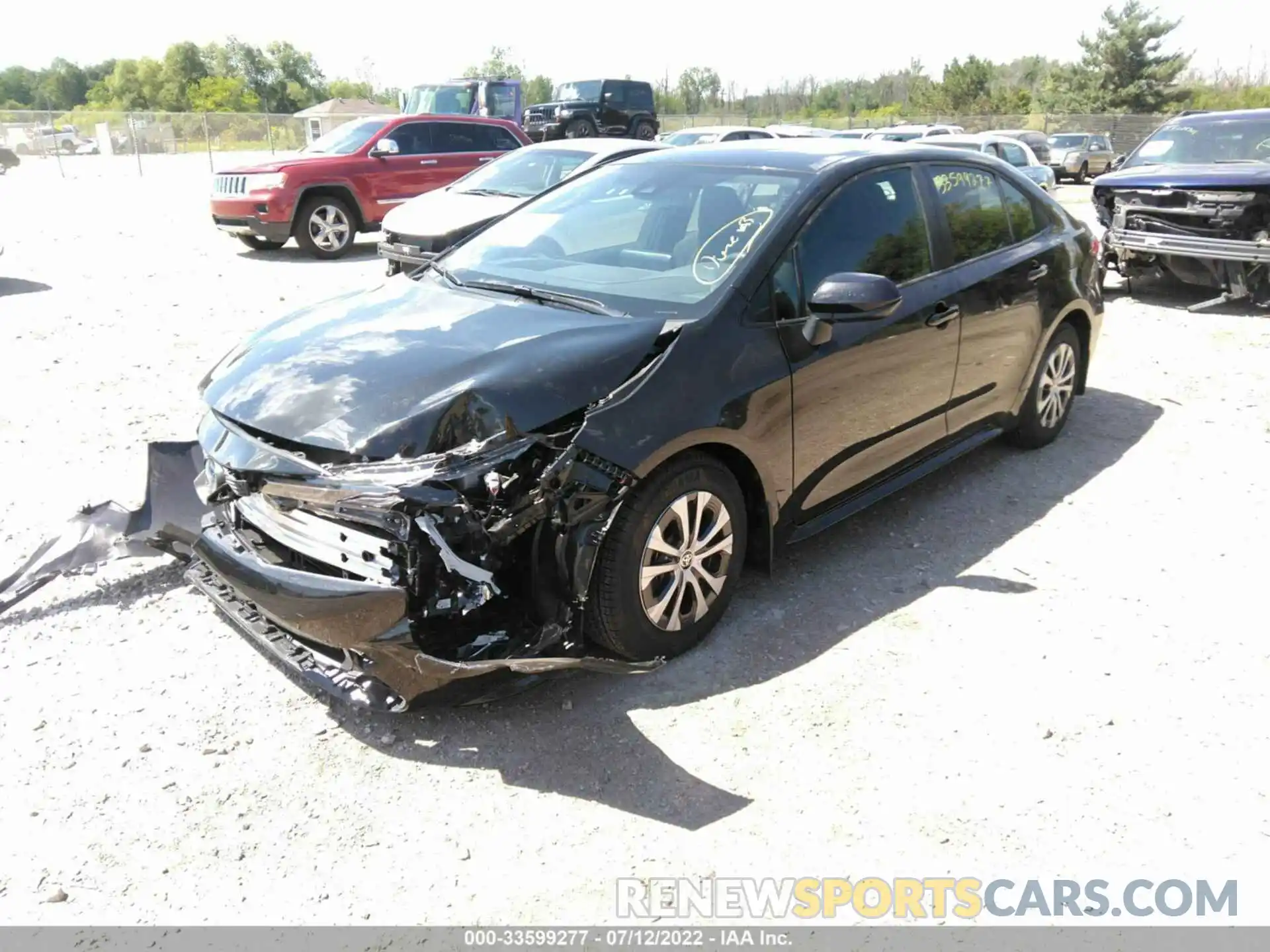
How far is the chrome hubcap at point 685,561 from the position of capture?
3.37 m

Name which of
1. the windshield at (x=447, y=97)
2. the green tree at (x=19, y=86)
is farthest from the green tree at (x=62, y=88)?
the windshield at (x=447, y=97)

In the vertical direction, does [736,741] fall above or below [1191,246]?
below

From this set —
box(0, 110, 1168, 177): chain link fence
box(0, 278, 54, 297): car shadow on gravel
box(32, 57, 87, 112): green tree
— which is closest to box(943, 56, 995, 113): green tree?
box(0, 110, 1168, 177): chain link fence

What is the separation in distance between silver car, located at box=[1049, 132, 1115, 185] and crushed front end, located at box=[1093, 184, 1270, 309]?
839 inches

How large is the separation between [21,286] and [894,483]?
33.5 ft

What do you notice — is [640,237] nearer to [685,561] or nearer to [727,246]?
[727,246]

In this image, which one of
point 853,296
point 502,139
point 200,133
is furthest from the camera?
point 200,133

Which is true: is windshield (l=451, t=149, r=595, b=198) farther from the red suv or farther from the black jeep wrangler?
the black jeep wrangler

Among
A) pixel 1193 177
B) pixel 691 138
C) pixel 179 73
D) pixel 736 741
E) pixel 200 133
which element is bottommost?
pixel 736 741

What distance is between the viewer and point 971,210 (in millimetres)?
4926

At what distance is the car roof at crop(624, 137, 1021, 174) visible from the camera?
4.25 metres

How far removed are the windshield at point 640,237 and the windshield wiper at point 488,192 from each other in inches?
237

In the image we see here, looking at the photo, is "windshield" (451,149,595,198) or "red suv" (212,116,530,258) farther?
"red suv" (212,116,530,258)

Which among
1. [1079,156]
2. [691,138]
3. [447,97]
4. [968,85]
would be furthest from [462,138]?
[968,85]
